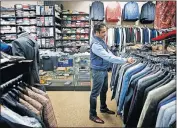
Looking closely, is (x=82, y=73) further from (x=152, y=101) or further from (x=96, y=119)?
(x=152, y=101)

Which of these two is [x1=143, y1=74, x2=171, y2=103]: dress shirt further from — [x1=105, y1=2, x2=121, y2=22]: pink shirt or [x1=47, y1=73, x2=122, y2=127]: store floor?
[x1=105, y1=2, x2=121, y2=22]: pink shirt

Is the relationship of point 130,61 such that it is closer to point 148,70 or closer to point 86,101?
point 148,70

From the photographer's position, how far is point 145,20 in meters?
7.24

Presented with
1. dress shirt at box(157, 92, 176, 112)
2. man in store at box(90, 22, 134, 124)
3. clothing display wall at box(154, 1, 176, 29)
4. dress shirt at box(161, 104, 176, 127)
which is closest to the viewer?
dress shirt at box(161, 104, 176, 127)

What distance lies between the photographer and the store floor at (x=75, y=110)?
317 centimetres

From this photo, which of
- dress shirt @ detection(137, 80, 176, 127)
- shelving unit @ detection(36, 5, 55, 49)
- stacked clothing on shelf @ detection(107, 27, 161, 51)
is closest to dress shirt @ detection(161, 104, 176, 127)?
dress shirt @ detection(137, 80, 176, 127)

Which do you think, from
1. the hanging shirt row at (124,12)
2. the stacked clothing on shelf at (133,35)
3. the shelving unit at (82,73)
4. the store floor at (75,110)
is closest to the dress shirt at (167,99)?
the store floor at (75,110)

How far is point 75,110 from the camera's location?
3691mm

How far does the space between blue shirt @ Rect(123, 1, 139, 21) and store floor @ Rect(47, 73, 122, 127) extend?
3.71 m

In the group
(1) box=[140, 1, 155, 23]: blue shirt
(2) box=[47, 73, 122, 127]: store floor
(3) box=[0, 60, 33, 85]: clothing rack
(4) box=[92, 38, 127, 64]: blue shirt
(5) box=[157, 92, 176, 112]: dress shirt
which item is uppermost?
(1) box=[140, 1, 155, 23]: blue shirt

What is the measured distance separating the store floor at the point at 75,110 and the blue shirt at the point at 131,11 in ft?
12.2

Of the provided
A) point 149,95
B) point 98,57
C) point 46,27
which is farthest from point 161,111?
point 46,27

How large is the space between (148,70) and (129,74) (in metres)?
0.26

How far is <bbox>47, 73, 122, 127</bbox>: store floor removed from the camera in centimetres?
317
